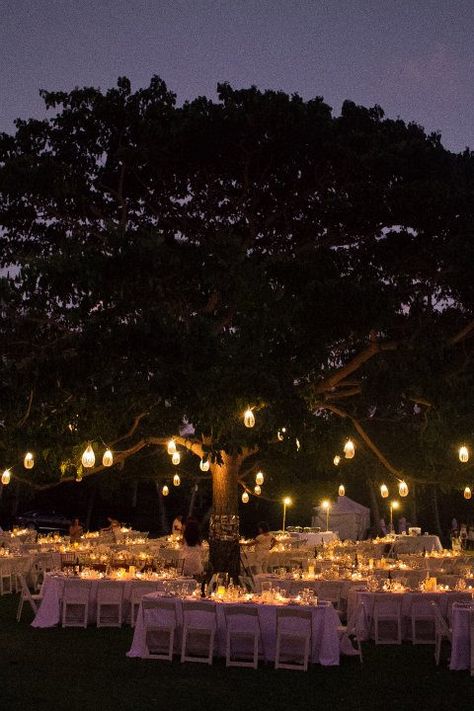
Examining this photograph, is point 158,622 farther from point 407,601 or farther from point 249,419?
point 407,601

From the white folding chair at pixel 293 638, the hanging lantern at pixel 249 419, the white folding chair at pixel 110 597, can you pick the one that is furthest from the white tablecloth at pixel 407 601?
the white folding chair at pixel 110 597

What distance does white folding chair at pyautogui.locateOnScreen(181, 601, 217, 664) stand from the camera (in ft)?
36.3

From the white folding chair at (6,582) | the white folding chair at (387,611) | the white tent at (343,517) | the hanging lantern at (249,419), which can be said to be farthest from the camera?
the white tent at (343,517)

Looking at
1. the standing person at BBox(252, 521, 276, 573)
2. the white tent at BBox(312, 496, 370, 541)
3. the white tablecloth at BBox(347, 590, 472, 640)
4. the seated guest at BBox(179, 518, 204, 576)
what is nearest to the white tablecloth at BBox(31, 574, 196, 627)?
the white tablecloth at BBox(347, 590, 472, 640)

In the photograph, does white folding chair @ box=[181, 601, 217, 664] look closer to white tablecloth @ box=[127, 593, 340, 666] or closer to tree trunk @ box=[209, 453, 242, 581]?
white tablecloth @ box=[127, 593, 340, 666]

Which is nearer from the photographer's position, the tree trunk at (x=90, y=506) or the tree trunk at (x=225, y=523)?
the tree trunk at (x=225, y=523)

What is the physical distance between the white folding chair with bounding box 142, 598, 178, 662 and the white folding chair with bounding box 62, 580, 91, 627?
8.58 feet

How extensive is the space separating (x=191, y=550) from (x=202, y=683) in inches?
347

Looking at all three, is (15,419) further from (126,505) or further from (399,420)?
(126,505)

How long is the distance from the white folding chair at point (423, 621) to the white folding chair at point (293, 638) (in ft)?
9.42

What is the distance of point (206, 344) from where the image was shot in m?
12.5

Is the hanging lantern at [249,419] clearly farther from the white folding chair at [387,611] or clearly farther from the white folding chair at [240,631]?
the white folding chair at [387,611]

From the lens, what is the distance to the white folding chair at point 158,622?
37.3 feet

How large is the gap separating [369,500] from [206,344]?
30608mm
